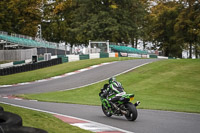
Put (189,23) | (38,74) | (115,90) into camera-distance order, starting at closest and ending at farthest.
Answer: (115,90)
(38,74)
(189,23)

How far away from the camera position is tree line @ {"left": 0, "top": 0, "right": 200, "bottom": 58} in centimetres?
5900

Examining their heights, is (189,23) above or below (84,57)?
above

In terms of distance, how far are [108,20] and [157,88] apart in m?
37.5

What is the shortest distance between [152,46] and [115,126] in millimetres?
64601

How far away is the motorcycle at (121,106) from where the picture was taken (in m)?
10.8

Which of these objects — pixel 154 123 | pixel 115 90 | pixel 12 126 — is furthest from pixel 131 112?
pixel 12 126

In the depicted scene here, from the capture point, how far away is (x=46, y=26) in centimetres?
6756

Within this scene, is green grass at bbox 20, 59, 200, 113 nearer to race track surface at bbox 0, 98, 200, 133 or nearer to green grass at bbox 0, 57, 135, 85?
race track surface at bbox 0, 98, 200, 133

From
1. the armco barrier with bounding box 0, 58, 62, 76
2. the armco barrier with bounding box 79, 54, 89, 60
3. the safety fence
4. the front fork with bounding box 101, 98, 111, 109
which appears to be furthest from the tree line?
the front fork with bounding box 101, 98, 111, 109

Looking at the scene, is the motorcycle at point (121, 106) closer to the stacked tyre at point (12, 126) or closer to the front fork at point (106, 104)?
the front fork at point (106, 104)

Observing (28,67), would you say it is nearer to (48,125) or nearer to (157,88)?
(157,88)

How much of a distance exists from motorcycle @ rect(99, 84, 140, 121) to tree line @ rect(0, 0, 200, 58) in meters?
44.5

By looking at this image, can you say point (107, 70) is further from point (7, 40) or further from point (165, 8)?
point (165, 8)

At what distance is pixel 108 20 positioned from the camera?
5878 centimetres
